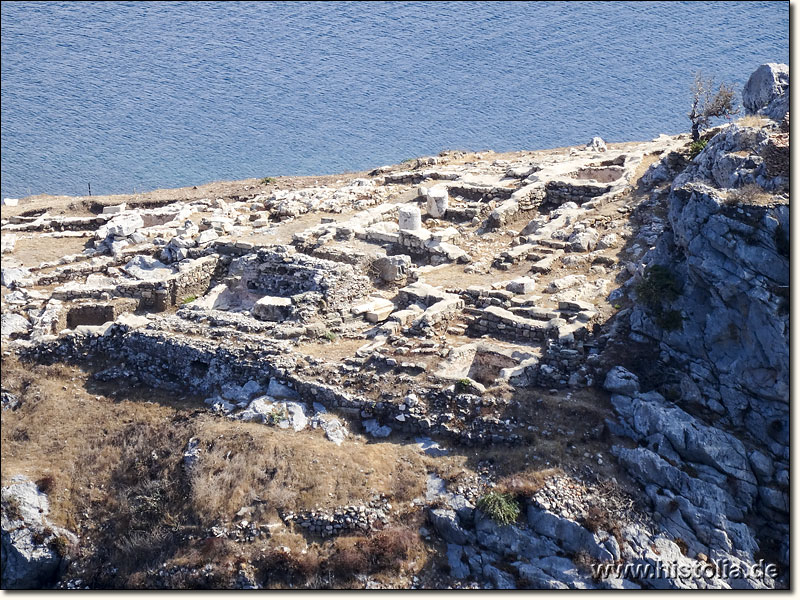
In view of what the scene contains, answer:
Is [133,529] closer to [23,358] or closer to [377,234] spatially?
[23,358]

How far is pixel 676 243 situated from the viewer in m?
20.9

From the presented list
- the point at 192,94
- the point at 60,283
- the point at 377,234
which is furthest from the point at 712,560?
the point at 192,94

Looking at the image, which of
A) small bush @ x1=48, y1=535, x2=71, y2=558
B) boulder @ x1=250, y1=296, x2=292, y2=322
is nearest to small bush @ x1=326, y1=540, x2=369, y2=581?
small bush @ x1=48, y1=535, x2=71, y2=558

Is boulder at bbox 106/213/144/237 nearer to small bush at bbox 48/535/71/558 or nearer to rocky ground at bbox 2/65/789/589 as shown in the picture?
rocky ground at bbox 2/65/789/589

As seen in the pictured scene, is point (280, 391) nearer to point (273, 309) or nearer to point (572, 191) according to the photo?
point (273, 309)

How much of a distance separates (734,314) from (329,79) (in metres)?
41.0

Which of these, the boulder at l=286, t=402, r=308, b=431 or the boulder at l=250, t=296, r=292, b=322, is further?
the boulder at l=250, t=296, r=292, b=322

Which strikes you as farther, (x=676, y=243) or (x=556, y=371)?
(x=676, y=243)

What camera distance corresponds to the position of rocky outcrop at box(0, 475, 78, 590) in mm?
17859

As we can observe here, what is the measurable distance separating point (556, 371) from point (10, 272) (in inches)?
601

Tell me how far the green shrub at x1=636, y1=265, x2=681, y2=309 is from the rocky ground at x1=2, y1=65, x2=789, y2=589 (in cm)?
6

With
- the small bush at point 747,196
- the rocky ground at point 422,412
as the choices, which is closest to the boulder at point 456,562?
the rocky ground at point 422,412

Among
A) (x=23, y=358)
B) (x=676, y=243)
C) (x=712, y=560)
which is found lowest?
(x=712, y=560)

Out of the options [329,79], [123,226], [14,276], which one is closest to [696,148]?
[123,226]
